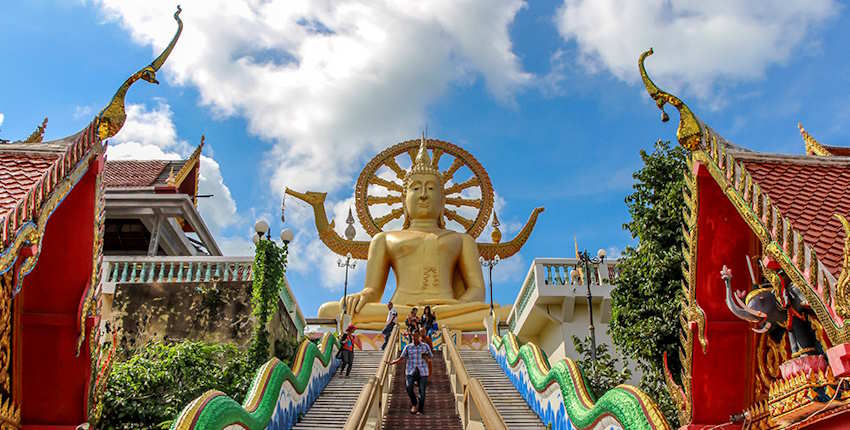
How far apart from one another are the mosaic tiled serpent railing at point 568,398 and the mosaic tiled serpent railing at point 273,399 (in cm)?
298

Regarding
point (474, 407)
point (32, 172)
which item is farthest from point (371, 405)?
point (32, 172)

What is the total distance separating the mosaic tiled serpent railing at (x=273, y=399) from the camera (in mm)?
5320

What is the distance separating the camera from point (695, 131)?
5.08m

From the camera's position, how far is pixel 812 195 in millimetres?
4723

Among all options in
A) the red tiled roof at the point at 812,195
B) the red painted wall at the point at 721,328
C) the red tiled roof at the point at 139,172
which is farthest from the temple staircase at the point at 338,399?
the red tiled roof at the point at 139,172

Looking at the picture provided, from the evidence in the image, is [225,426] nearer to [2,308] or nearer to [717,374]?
[2,308]

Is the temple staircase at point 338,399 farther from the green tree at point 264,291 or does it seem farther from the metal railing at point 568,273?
the metal railing at point 568,273

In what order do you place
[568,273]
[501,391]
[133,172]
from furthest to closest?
[133,172] < [568,273] < [501,391]

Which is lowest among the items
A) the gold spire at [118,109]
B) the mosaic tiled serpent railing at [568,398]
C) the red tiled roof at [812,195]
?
the mosaic tiled serpent railing at [568,398]

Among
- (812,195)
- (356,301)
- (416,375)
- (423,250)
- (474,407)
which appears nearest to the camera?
(812,195)

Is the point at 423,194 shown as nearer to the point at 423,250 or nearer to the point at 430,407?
the point at 423,250

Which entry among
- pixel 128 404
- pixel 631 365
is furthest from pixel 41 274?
pixel 631 365

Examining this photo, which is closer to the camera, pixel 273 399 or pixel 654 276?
pixel 273 399

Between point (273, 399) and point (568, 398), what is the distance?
3.07 m
